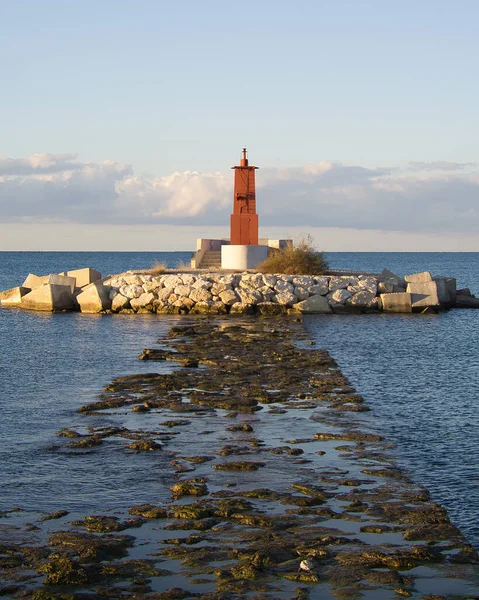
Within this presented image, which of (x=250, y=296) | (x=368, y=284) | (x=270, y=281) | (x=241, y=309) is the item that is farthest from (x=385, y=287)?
(x=241, y=309)

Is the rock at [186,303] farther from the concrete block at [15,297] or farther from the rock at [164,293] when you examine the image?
the concrete block at [15,297]

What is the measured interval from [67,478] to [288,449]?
2.64m

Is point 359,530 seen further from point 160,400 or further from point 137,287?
point 137,287

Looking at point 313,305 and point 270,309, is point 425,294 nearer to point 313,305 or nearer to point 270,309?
point 313,305

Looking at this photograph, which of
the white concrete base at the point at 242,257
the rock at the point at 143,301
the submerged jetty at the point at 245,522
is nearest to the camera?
the submerged jetty at the point at 245,522

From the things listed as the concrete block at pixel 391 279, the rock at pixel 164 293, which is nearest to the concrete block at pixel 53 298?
the rock at pixel 164 293

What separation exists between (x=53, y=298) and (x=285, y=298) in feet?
29.1

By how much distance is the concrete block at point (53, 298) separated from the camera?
3191cm

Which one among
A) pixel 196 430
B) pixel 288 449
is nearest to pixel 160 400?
pixel 196 430

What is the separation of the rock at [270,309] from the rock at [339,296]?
1.91 m

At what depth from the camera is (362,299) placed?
101ft

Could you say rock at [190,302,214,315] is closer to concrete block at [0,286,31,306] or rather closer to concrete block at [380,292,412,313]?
concrete block at [380,292,412,313]

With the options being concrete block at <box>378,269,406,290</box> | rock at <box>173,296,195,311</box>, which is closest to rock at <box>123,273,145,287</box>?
rock at <box>173,296,195,311</box>

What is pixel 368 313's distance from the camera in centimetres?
3072
